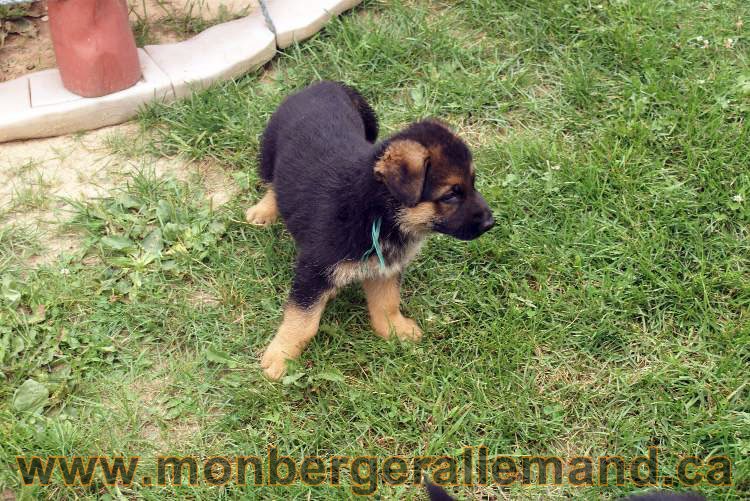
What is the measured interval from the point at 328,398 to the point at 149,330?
44.0 inches

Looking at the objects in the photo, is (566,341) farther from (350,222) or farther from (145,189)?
(145,189)

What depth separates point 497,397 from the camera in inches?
157

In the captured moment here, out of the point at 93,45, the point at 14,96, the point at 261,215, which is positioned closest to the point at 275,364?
the point at 261,215

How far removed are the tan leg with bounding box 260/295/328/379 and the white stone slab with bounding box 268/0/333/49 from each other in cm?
264

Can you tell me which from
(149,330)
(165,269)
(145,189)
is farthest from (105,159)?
(149,330)

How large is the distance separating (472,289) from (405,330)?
0.49 meters

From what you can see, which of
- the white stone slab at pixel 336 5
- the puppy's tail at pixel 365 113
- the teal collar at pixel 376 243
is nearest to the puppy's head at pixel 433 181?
the teal collar at pixel 376 243

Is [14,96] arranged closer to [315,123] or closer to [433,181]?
[315,123]

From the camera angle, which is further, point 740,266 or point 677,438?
point 740,266

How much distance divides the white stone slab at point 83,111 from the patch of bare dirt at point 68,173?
0.23 feet

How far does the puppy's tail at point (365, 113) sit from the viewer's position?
479 cm

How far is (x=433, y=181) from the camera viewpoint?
3.63 meters

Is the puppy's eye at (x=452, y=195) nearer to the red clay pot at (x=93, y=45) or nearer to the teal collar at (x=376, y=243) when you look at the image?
the teal collar at (x=376, y=243)

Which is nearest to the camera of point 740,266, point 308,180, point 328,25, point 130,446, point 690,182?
point 130,446
